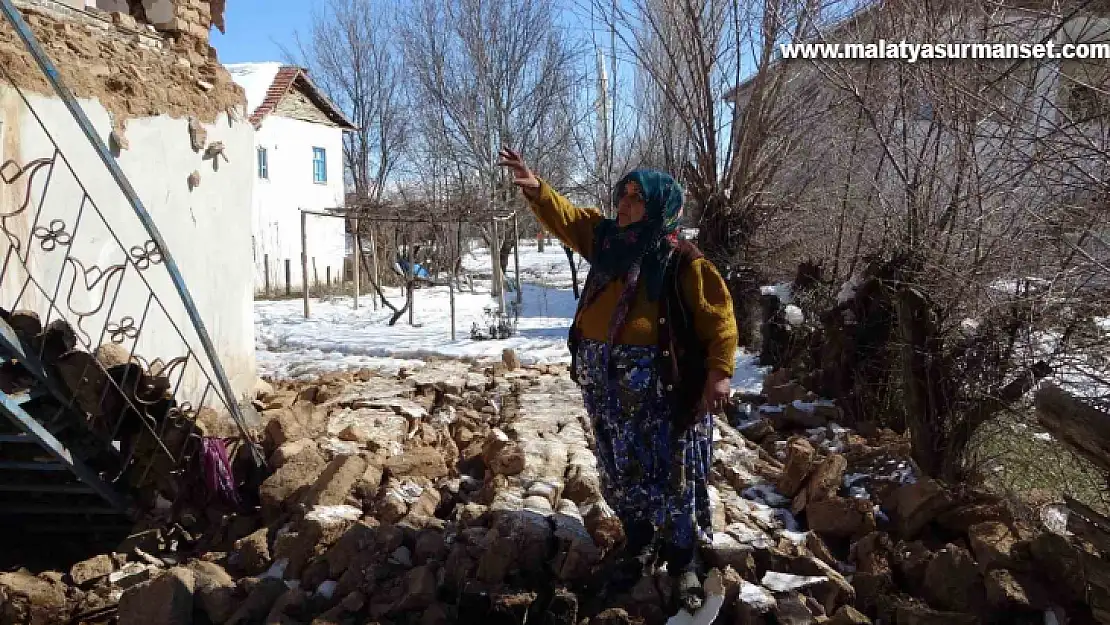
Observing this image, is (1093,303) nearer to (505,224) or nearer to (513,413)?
(513,413)

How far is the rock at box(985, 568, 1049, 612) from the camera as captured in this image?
275 centimetres

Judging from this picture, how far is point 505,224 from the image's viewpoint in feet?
51.8

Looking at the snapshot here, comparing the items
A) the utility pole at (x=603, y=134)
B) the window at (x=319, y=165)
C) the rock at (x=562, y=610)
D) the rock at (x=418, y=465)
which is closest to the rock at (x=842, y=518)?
the rock at (x=562, y=610)

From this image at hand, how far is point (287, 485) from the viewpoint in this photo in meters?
3.90

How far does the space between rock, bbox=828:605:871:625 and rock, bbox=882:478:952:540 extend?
0.74 m

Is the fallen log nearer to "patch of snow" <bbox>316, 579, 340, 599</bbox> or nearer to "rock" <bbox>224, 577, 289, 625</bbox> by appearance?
"patch of snow" <bbox>316, 579, 340, 599</bbox>

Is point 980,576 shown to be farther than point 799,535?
No

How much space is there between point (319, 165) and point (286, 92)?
7.31ft

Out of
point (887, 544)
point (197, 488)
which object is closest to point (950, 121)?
point (887, 544)

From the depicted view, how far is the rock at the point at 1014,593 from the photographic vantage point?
2.75 m

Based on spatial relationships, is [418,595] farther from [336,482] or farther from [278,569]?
[336,482]

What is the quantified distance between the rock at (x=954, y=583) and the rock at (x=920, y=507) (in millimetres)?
428

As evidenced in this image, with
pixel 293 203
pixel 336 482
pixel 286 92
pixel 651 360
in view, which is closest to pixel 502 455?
pixel 336 482

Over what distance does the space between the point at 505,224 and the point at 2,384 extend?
12595mm
